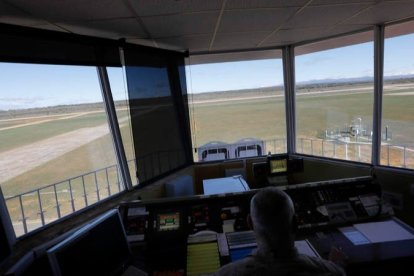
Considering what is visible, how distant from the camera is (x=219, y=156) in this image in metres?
4.59

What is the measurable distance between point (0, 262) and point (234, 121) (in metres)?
14.3

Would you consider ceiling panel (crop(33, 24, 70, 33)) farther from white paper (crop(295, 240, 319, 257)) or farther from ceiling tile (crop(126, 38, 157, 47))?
white paper (crop(295, 240, 319, 257))

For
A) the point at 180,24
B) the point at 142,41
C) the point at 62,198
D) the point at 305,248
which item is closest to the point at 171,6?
the point at 180,24

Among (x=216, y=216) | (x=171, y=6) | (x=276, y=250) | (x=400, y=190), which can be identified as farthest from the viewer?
(x=400, y=190)

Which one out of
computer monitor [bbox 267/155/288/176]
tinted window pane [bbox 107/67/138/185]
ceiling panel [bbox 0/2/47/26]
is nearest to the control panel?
ceiling panel [bbox 0/2/47/26]

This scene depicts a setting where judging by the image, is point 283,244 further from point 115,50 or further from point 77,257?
point 115,50

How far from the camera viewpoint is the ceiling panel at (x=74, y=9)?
1.75 meters

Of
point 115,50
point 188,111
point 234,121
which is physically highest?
point 115,50

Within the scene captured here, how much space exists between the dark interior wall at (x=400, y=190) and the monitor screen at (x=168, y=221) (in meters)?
2.61

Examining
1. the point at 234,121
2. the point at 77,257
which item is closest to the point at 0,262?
the point at 77,257

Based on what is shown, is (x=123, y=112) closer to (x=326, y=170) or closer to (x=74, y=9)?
(x=74, y=9)

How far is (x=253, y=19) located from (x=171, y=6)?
85 cm

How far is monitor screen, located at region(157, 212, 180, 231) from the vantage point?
1.79m

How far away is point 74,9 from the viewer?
1.90 metres
